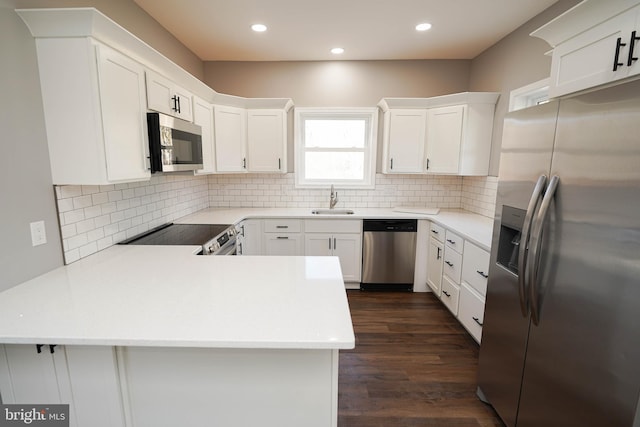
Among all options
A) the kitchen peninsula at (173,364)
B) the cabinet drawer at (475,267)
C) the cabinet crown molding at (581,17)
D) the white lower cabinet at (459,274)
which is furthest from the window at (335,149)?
the kitchen peninsula at (173,364)

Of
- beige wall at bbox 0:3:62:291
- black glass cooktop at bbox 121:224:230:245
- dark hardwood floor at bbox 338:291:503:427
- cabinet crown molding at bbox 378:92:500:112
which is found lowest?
dark hardwood floor at bbox 338:291:503:427

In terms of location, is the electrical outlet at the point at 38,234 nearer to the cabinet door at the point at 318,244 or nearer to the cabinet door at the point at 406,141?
the cabinet door at the point at 318,244

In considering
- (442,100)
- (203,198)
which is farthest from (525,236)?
(203,198)

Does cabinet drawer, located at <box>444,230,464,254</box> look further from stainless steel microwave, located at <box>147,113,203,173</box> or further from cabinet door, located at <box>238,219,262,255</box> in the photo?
stainless steel microwave, located at <box>147,113,203,173</box>

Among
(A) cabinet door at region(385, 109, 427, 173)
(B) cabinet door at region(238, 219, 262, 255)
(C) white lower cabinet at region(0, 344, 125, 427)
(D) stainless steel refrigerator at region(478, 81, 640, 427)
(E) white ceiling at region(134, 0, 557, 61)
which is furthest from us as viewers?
(A) cabinet door at region(385, 109, 427, 173)

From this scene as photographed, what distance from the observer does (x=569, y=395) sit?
1.23 m

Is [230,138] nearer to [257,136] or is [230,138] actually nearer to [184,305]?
[257,136]

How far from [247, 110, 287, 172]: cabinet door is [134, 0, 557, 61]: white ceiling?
0.71m

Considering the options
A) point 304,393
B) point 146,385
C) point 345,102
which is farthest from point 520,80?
point 146,385

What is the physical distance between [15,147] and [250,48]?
249 cm

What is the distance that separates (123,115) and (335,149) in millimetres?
2652

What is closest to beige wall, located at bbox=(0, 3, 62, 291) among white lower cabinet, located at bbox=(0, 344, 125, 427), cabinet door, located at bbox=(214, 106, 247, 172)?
white lower cabinet, located at bbox=(0, 344, 125, 427)

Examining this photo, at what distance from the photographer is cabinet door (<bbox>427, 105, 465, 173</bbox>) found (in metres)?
3.30

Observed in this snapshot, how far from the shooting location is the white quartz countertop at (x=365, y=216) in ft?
9.20
